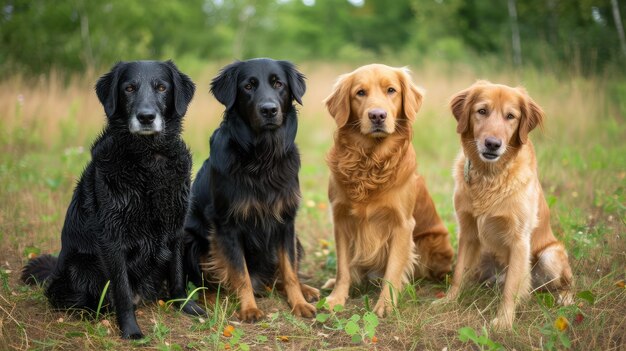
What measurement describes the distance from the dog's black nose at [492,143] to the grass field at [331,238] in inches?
21.2

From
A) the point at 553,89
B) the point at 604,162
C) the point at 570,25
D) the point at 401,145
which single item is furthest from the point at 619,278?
the point at 570,25

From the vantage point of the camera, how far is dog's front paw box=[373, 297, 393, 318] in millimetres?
3379

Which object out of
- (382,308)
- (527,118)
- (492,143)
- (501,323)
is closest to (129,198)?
(382,308)

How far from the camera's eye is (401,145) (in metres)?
3.55

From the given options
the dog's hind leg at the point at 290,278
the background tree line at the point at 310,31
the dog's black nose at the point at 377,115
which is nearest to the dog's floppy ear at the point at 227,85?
the dog's black nose at the point at 377,115

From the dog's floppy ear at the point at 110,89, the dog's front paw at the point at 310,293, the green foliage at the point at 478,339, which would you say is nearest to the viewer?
the green foliage at the point at 478,339

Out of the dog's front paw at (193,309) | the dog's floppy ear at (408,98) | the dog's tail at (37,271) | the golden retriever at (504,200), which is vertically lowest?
the dog's front paw at (193,309)

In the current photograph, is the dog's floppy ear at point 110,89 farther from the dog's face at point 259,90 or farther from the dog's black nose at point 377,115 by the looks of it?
the dog's black nose at point 377,115

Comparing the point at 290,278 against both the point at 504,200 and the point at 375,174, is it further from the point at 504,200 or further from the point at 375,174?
the point at 504,200

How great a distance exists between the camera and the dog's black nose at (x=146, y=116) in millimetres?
2924

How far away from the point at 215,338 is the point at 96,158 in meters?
1.25

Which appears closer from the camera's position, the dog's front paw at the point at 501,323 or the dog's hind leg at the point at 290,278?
the dog's front paw at the point at 501,323

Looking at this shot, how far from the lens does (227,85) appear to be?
11.1 ft

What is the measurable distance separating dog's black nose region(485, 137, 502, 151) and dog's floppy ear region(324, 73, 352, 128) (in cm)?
92
